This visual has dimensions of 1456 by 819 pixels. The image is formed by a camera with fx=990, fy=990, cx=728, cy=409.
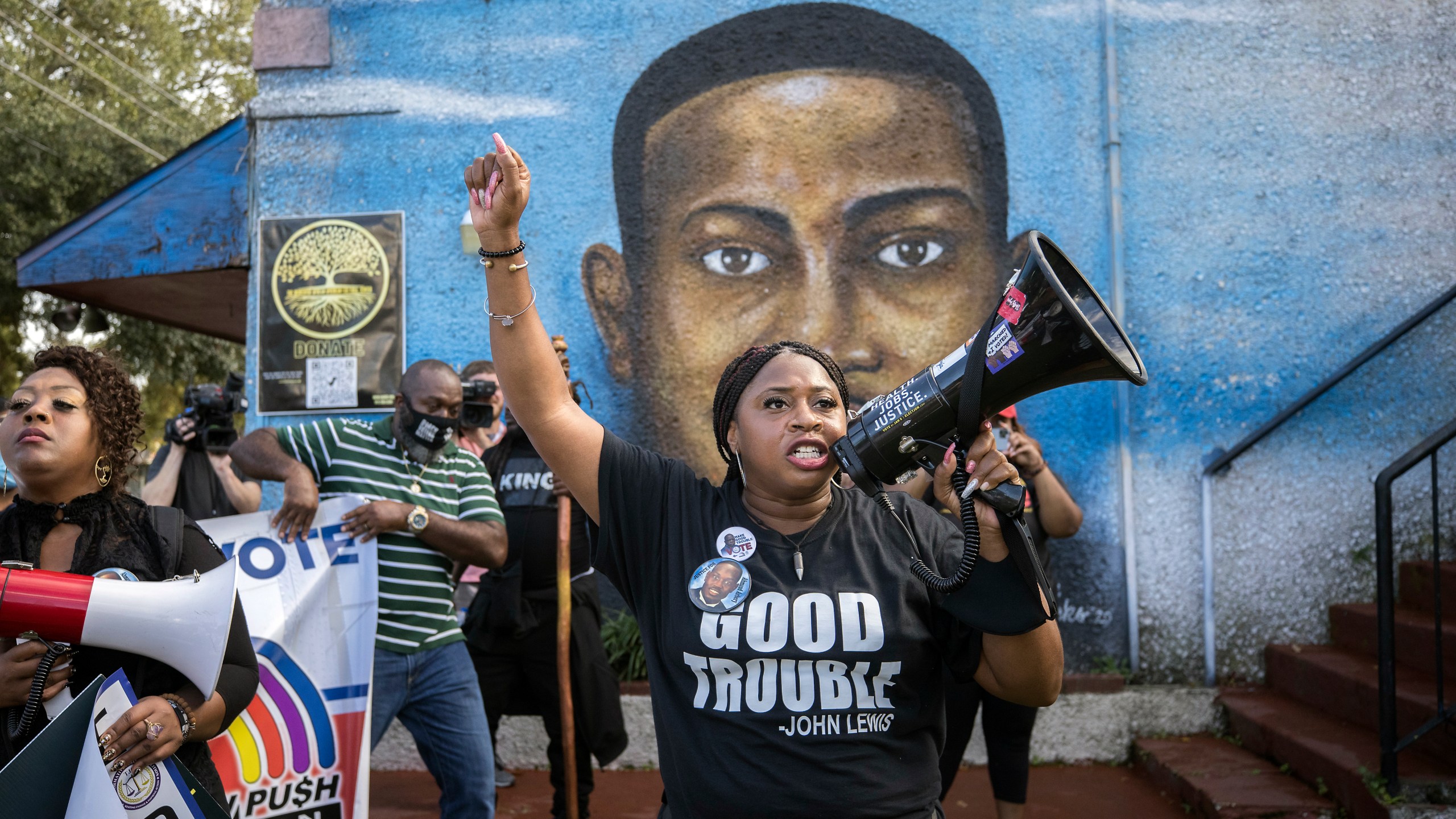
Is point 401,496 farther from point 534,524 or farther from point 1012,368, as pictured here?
point 1012,368

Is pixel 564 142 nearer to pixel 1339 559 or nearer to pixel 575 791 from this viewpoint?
pixel 575 791

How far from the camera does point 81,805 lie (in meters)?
2.10

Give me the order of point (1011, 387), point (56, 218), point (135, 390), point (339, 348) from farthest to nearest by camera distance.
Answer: point (56, 218) < point (339, 348) < point (135, 390) < point (1011, 387)

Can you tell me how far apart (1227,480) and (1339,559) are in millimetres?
762

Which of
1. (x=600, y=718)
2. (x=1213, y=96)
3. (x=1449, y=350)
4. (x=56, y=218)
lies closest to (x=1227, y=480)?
(x=1449, y=350)

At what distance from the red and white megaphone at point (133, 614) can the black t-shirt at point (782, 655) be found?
922 millimetres

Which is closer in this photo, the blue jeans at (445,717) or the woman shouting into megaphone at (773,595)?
the woman shouting into megaphone at (773,595)

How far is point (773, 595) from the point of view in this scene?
6.38 feet

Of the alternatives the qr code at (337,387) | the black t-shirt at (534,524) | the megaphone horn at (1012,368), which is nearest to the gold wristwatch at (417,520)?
the black t-shirt at (534,524)

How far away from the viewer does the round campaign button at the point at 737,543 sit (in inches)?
79.5

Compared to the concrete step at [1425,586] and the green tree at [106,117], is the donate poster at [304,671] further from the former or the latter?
the green tree at [106,117]

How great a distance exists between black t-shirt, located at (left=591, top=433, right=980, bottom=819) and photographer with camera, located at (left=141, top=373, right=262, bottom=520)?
3.26m

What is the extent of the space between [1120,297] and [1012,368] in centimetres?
444
